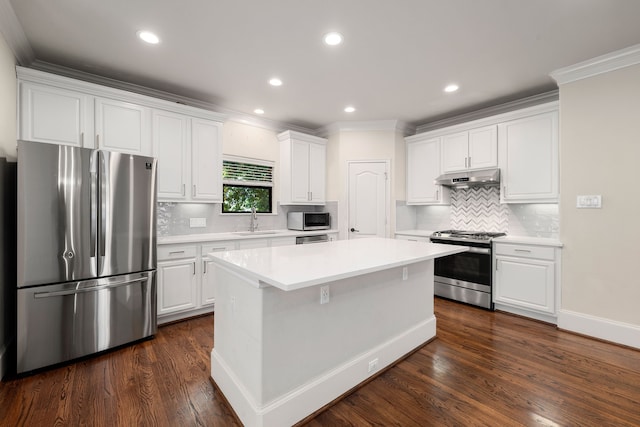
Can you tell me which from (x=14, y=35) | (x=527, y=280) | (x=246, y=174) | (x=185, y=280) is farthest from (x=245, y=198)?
(x=527, y=280)

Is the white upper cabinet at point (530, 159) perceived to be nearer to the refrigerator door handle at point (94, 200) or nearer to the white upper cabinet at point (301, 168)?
the white upper cabinet at point (301, 168)

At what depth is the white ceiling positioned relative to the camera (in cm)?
208

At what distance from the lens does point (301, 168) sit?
465cm

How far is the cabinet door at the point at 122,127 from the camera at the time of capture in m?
2.90

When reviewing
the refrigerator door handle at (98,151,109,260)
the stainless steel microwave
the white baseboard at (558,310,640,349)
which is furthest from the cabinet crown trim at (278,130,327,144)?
the white baseboard at (558,310,640,349)

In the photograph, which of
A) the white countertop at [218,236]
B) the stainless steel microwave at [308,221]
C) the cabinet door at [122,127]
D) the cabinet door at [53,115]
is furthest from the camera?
the stainless steel microwave at [308,221]

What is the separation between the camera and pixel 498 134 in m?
3.74

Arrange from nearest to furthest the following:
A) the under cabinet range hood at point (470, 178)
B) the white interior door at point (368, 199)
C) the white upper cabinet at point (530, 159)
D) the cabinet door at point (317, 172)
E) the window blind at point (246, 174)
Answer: the white upper cabinet at point (530, 159) < the under cabinet range hood at point (470, 178) < the window blind at point (246, 174) < the white interior door at point (368, 199) < the cabinet door at point (317, 172)

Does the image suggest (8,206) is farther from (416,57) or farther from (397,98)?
(397,98)

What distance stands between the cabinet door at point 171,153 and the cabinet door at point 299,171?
161 cm

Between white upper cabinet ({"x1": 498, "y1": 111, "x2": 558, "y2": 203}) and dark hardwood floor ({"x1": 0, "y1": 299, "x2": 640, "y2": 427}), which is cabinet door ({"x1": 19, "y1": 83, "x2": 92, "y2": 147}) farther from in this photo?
white upper cabinet ({"x1": 498, "y1": 111, "x2": 558, "y2": 203})

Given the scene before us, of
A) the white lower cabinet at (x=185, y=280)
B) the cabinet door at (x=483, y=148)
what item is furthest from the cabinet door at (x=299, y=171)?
the cabinet door at (x=483, y=148)

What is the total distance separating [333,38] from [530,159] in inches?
109

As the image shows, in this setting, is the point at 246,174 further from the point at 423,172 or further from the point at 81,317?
the point at 423,172
